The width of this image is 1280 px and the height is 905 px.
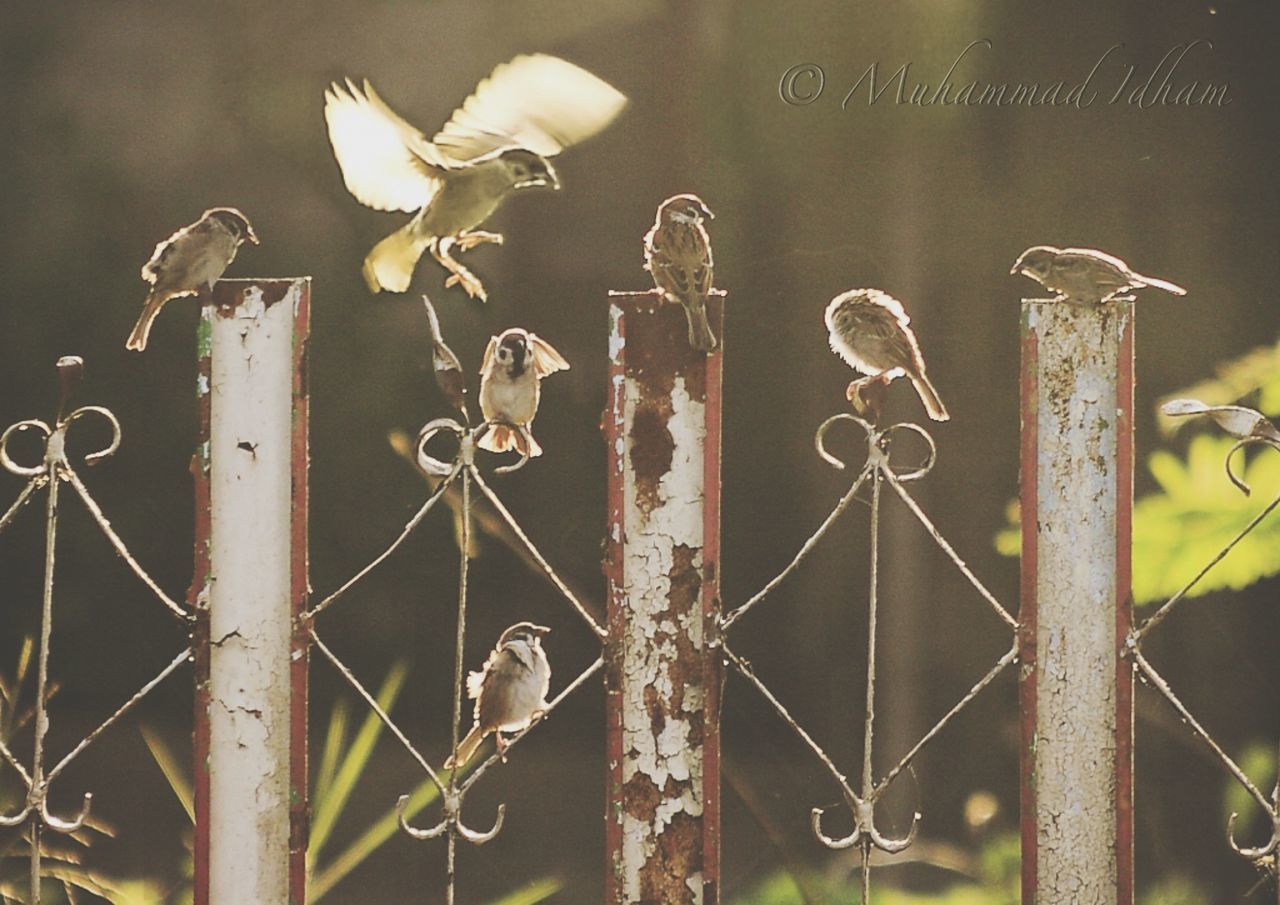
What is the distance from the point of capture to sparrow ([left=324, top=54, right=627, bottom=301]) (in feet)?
A: 4.43

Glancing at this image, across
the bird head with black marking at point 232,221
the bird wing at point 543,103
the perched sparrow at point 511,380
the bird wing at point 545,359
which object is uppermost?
the bird wing at point 543,103

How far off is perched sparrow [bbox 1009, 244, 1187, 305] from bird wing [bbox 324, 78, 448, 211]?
68 centimetres

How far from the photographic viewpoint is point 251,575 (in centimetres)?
114

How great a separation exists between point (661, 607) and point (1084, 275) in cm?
53

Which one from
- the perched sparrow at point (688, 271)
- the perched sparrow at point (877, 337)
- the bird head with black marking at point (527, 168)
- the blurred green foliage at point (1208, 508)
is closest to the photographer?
the perched sparrow at point (688, 271)

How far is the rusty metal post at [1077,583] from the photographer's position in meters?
1.10

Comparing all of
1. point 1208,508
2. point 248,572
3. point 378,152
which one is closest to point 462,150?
point 378,152

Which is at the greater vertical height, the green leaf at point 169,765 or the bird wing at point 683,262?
the bird wing at point 683,262

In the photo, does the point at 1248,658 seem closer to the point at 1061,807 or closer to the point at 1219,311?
the point at 1219,311

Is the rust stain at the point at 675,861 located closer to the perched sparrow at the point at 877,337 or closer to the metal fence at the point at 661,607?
the metal fence at the point at 661,607

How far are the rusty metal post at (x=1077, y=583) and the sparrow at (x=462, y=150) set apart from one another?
0.60 m

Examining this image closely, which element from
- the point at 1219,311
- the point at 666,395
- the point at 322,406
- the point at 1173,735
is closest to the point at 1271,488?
the point at 1219,311

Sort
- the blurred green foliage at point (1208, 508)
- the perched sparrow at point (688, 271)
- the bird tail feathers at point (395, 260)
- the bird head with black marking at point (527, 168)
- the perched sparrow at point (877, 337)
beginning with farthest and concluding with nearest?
the blurred green foliage at point (1208, 508)
the bird tail feathers at point (395, 260)
the bird head with black marking at point (527, 168)
the perched sparrow at point (877, 337)
the perched sparrow at point (688, 271)
